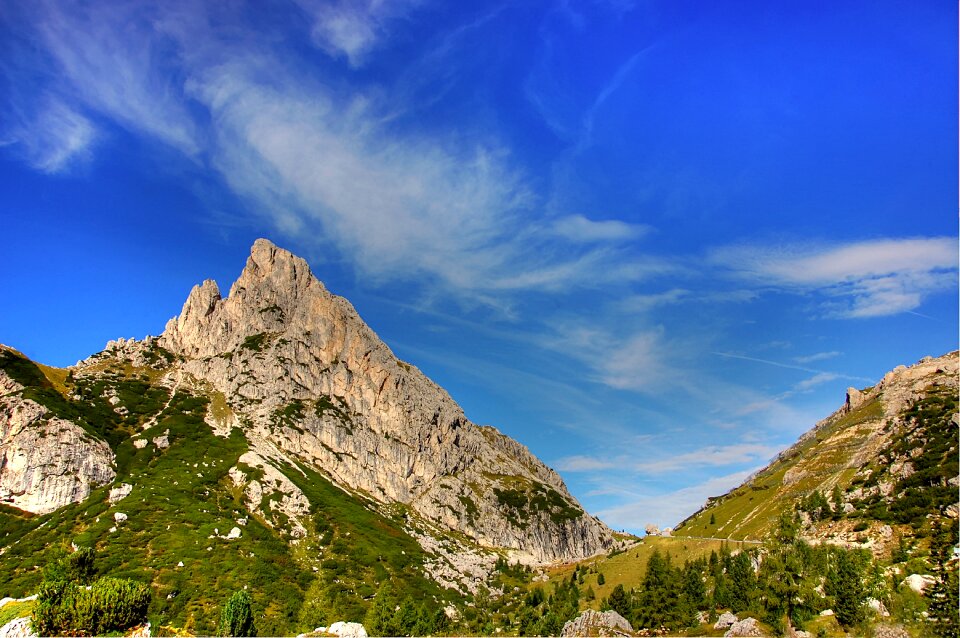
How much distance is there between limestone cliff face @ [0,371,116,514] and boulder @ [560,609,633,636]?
122 metres

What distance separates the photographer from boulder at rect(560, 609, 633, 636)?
224 ft

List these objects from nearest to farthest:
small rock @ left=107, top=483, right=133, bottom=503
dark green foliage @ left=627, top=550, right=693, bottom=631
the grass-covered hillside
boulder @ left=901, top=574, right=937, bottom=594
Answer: boulder @ left=901, top=574, right=937, bottom=594, dark green foliage @ left=627, top=550, right=693, bottom=631, the grass-covered hillside, small rock @ left=107, top=483, right=133, bottom=503

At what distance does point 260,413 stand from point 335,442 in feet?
94.1

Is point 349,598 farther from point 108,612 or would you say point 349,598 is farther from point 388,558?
point 108,612

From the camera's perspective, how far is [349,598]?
381ft

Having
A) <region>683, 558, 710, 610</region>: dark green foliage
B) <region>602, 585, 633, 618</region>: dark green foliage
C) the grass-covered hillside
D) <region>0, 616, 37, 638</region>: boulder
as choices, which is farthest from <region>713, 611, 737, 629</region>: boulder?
<region>0, 616, 37, 638</region>: boulder

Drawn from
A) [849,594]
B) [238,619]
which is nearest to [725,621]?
[849,594]

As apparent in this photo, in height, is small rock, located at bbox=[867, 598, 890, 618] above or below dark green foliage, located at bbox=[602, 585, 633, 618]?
above

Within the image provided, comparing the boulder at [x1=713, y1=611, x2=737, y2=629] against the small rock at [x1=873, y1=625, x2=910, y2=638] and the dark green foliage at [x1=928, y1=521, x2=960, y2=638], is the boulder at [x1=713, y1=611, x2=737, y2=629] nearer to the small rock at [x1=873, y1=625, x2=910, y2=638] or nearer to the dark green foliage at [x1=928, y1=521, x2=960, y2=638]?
the small rock at [x1=873, y1=625, x2=910, y2=638]

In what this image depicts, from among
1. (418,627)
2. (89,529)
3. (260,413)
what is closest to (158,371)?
(260,413)

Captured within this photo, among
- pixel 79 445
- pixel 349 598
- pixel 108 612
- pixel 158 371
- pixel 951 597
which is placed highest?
pixel 158 371

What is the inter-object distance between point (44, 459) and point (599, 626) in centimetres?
13621

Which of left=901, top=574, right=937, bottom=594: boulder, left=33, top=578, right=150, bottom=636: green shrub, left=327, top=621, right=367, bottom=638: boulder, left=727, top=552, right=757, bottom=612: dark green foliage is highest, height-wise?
left=901, top=574, right=937, bottom=594: boulder

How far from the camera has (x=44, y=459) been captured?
129m
